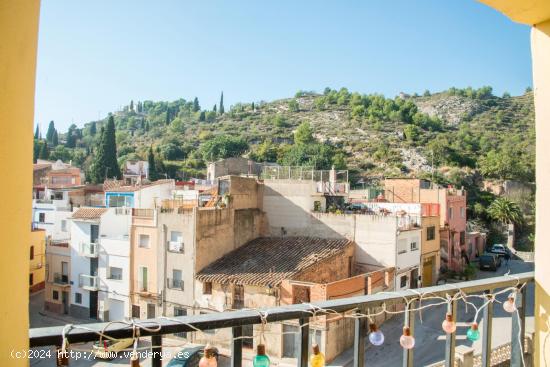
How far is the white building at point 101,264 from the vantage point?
18.9 meters

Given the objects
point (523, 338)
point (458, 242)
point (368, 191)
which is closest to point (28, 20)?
point (523, 338)

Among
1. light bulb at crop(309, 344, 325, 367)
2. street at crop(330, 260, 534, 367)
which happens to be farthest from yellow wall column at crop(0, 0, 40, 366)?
street at crop(330, 260, 534, 367)

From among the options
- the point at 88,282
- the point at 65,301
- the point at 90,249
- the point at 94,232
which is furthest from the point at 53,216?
the point at 88,282

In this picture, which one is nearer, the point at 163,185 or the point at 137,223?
the point at 137,223

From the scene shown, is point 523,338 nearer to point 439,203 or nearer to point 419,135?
point 439,203

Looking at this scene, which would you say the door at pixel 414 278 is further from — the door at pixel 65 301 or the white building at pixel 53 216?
the white building at pixel 53 216

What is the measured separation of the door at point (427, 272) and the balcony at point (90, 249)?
15.6 metres

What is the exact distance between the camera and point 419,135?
65.4 m

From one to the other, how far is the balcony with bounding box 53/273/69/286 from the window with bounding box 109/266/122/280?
342cm

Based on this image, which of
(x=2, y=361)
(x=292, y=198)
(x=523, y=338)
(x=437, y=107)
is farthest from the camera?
(x=437, y=107)

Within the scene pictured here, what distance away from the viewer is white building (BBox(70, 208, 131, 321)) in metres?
18.9

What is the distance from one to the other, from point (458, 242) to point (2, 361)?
26509mm

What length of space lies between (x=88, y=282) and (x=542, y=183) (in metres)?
21.0

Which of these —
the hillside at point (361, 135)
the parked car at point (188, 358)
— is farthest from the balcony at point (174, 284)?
the hillside at point (361, 135)
